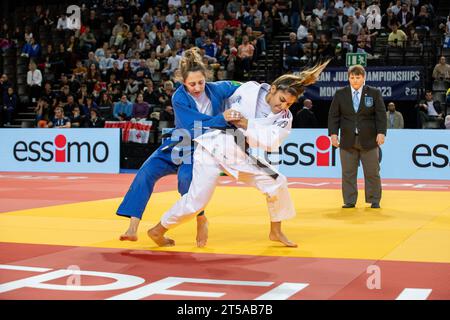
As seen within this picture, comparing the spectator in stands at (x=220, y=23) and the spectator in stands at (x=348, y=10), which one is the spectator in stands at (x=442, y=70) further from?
the spectator in stands at (x=220, y=23)

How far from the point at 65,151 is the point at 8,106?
5.38m

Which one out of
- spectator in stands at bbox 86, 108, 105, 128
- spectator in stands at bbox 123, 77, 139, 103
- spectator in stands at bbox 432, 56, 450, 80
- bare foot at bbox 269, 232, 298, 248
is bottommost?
bare foot at bbox 269, 232, 298, 248

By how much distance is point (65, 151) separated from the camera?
16.4 metres

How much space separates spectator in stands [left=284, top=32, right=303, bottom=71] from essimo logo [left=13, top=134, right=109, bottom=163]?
17.6ft

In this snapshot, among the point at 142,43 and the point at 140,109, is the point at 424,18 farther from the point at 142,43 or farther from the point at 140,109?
the point at 142,43

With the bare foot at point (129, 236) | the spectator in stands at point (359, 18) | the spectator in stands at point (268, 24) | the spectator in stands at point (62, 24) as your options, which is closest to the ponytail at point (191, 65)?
the bare foot at point (129, 236)

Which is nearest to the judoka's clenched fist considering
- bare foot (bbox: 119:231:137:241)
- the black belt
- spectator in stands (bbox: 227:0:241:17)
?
the black belt

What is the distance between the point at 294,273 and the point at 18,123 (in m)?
18.1

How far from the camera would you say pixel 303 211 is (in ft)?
27.3

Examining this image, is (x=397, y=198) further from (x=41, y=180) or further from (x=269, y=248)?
(x=41, y=180)

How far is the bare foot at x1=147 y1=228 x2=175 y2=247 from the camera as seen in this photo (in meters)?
5.52

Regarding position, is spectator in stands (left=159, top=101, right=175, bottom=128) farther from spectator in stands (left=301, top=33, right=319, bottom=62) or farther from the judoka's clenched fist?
the judoka's clenched fist

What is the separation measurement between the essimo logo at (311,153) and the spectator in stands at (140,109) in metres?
4.54

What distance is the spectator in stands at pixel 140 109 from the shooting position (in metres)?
17.8
